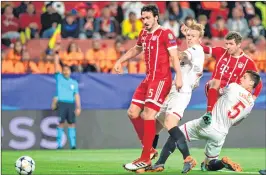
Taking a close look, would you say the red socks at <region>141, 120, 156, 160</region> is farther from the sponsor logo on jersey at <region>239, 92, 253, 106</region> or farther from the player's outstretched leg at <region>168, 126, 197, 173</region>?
the sponsor logo on jersey at <region>239, 92, 253, 106</region>

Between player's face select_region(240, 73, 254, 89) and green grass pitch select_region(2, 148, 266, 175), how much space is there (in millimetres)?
1263

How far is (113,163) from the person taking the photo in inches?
536

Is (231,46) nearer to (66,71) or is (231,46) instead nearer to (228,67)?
(228,67)

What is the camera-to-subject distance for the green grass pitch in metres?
11.7

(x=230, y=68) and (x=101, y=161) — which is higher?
(x=230, y=68)

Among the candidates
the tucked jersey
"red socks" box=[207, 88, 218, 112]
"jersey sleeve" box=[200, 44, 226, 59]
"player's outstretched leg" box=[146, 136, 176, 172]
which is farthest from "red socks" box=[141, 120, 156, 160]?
the tucked jersey

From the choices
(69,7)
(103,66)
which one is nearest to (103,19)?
(69,7)

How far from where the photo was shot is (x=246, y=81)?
11.8 meters

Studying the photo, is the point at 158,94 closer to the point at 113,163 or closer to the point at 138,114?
the point at 138,114

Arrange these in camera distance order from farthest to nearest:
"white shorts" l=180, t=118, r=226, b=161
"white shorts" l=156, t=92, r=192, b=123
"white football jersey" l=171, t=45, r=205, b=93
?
"white shorts" l=180, t=118, r=226, b=161 < "white football jersey" l=171, t=45, r=205, b=93 < "white shorts" l=156, t=92, r=192, b=123

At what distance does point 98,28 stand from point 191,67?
1007cm

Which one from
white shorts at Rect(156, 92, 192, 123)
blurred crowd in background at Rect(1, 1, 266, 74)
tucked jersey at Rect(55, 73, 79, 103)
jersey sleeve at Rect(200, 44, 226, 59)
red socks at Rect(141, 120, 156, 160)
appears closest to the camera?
red socks at Rect(141, 120, 156, 160)

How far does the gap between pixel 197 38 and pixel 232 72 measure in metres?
1.46

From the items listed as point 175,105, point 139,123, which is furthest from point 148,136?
point 175,105
